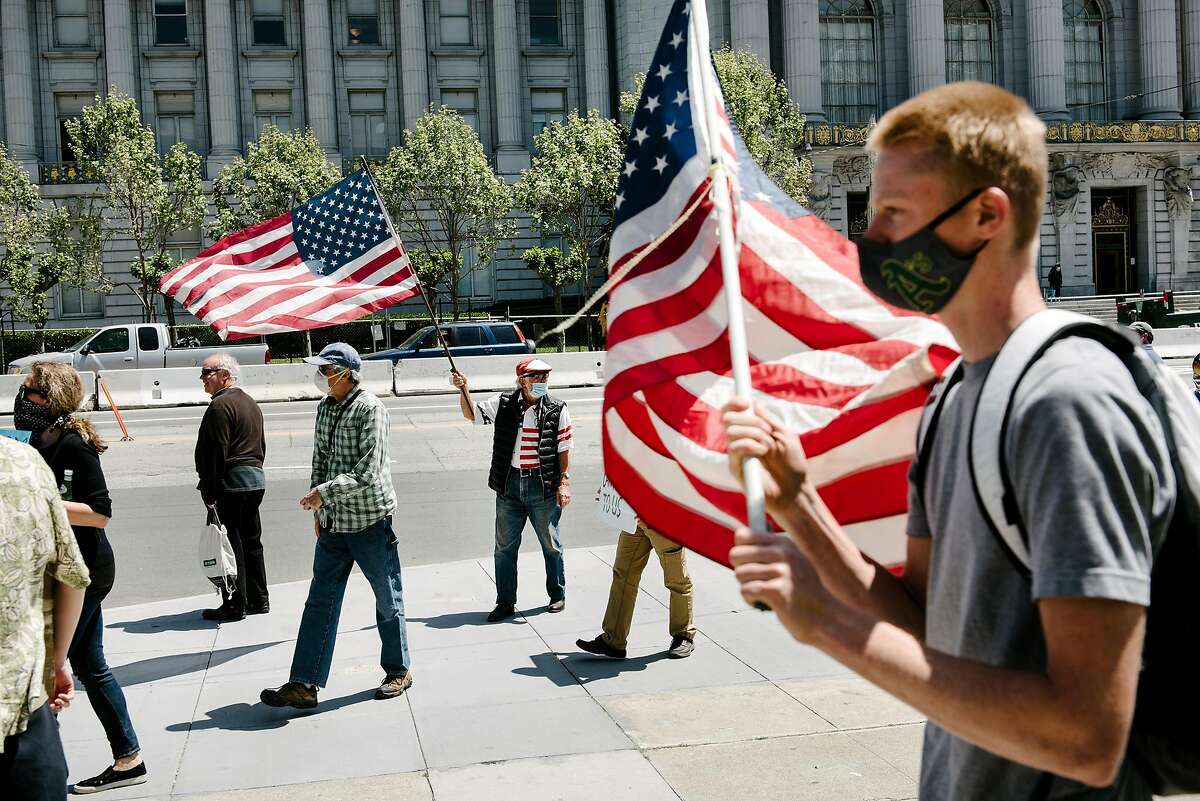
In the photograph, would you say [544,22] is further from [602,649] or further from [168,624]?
[602,649]

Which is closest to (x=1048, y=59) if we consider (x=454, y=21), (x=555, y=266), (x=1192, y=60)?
(x=1192, y=60)

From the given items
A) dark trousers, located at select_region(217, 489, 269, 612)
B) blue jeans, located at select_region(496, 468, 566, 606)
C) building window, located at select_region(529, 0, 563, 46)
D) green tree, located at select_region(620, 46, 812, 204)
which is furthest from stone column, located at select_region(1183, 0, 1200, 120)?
dark trousers, located at select_region(217, 489, 269, 612)

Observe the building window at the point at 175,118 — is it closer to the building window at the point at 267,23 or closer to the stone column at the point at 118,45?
the stone column at the point at 118,45

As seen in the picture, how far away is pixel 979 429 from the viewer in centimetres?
177

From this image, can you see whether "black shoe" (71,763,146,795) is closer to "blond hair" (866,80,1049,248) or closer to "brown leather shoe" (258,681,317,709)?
"brown leather shoe" (258,681,317,709)

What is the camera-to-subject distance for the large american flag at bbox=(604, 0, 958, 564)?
103 inches

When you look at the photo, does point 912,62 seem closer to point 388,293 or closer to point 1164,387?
point 388,293

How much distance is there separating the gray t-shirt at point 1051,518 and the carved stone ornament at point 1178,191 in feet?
172

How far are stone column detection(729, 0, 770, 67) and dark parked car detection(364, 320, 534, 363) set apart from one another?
2044cm

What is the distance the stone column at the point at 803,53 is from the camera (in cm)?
4694

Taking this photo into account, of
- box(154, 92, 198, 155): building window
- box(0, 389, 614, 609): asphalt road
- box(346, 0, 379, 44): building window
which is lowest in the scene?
box(0, 389, 614, 609): asphalt road

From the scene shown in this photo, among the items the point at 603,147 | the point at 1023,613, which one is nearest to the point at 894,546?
the point at 1023,613

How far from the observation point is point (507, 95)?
4688cm

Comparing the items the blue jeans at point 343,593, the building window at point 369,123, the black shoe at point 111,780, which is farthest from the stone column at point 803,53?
the black shoe at point 111,780
